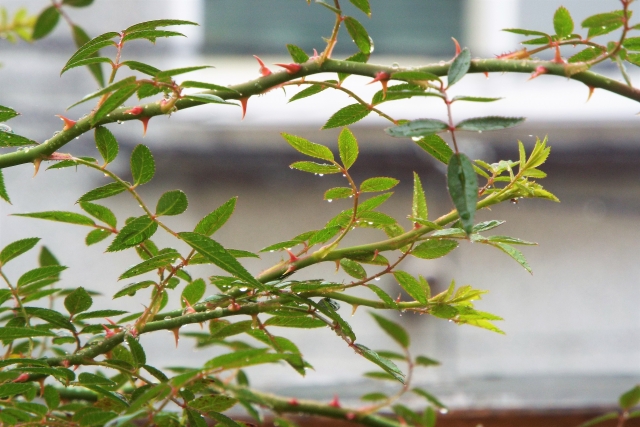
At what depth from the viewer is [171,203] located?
30cm

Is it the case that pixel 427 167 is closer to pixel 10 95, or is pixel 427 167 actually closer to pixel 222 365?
pixel 10 95

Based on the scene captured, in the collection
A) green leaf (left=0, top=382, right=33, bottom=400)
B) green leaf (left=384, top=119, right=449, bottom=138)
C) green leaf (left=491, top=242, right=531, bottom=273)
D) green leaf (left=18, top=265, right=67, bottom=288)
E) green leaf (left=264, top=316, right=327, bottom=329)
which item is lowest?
green leaf (left=0, top=382, right=33, bottom=400)

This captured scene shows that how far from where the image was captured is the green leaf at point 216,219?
1.05ft

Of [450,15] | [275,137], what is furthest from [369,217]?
[450,15]

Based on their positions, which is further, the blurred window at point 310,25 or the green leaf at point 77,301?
the blurred window at point 310,25

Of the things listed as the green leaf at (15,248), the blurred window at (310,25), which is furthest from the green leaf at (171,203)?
the blurred window at (310,25)

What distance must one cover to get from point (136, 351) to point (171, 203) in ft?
0.27

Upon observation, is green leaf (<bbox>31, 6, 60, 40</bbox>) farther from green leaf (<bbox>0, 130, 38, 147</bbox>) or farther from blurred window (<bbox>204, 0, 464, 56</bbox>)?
blurred window (<bbox>204, 0, 464, 56</bbox>)

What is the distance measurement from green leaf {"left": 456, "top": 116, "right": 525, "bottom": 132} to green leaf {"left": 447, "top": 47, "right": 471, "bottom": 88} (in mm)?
19

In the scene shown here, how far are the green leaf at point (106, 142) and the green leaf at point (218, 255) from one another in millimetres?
69

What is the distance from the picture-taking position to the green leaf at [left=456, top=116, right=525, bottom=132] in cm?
24

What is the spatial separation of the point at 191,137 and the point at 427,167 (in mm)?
569

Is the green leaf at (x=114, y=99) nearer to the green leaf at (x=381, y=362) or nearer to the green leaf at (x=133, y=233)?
the green leaf at (x=133, y=233)

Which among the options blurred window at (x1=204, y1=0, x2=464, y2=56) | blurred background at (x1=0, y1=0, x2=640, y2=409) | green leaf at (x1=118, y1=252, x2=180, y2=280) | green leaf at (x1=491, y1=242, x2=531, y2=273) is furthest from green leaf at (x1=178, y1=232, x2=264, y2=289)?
blurred window at (x1=204, y1=0, x2=464, y2=56)
